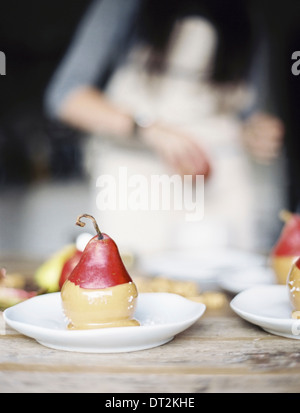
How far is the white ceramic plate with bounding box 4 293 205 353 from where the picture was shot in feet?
2.00

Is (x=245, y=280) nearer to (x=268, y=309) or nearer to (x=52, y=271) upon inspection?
(x=268, y=309)

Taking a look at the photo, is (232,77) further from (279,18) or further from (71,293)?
(71,293)

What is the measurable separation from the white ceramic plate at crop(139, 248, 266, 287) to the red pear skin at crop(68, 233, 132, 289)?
1.52 feet

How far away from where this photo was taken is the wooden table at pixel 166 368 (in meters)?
0.57

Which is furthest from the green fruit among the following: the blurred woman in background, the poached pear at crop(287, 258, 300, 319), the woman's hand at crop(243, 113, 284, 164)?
the woman's hand at crop(243, 113, 284, 164)

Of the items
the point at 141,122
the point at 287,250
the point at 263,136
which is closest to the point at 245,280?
the point at 287,250

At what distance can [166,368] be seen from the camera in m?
0.60

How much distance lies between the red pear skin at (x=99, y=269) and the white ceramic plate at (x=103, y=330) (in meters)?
→ 0.07

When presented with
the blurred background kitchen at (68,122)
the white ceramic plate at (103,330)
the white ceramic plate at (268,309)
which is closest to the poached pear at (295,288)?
the white ceramic plate at (268,309)

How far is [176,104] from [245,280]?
1.95 metres

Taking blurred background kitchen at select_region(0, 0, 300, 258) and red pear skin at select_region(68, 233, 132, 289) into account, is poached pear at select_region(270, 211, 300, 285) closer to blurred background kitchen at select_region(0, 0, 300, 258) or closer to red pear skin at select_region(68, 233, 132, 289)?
red pear skin at select_region(68, 233, 132, 289)

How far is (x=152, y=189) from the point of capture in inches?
124

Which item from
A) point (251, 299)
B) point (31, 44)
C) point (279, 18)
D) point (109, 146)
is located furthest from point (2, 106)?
point (251, 299)

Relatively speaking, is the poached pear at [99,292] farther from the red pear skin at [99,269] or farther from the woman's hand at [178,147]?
the woman's hand at [178,147]
